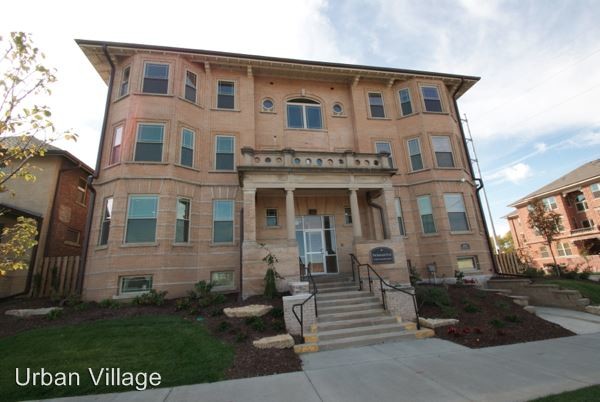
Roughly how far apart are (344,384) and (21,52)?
9039 millimetres

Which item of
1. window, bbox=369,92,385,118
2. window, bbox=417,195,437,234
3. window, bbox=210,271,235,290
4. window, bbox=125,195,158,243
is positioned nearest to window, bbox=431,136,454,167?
window, bbox=417,195,437,234

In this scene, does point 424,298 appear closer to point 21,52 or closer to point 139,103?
point 21,52

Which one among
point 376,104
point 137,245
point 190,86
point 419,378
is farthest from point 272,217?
point 419,378

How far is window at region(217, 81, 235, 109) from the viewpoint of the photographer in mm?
15148

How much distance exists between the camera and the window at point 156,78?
13539 mm

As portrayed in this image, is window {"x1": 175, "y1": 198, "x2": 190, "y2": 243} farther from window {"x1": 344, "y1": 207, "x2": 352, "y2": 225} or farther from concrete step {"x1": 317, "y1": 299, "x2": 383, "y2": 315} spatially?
window {"x1": 344, "y1": 207, "x2": 352, "y2": 225}

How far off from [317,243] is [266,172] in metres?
4.64

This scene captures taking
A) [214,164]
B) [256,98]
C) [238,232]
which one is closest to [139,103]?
[214,164]

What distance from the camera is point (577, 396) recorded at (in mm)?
4270

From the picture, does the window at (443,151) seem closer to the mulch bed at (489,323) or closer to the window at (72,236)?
the mulch bed at (489,323)

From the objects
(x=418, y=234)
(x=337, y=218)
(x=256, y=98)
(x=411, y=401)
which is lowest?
(x=411, y=401)

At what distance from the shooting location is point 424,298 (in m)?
9.98

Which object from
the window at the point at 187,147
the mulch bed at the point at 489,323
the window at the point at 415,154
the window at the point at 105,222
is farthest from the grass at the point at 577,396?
the window at the point at 105,222

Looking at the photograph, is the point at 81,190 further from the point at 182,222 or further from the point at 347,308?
the point at 347,308
